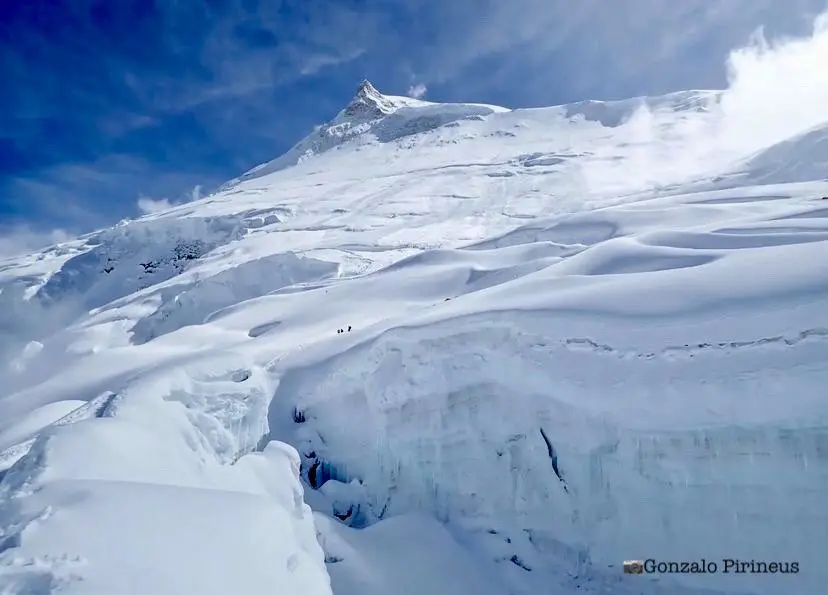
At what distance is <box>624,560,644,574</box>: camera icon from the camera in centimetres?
701

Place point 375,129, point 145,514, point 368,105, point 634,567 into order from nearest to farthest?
1. point 145,514
2. point 634,567
3. point 375,129
4. point 368,105

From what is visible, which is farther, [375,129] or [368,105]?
[368,105]

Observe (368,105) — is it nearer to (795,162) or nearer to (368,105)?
(368,105)

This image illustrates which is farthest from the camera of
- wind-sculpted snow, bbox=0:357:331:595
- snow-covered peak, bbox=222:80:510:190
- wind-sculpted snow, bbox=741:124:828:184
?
snow-covered peak, bbox=222:80:510:190

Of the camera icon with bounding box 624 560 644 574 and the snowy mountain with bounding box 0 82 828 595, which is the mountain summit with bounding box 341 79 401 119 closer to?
the snowy mountain with bounding box 0 82 828 595

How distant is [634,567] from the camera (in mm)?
7059

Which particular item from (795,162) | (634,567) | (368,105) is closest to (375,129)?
(368,105)

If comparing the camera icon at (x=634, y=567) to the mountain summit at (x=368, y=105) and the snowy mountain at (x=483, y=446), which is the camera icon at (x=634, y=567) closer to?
the snowy mountain at (x=483, y=446)

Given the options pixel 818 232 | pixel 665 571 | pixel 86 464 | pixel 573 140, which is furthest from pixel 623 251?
pixel 573 140

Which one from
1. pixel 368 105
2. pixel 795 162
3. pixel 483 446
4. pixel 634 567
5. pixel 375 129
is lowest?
pixel 634 567

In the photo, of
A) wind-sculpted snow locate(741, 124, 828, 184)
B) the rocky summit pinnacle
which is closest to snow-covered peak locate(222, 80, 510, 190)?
the rocky summit pinnacle

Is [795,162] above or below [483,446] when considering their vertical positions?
Answer: above

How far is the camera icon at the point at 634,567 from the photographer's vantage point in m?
7.01

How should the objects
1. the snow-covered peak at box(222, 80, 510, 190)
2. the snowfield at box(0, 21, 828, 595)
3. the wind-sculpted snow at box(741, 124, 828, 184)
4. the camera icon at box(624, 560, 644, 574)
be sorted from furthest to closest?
the snow-covered peak at box(222, 80, 510, 190)
the wind-sculpted snow at box(741, 124, 828, 184)
the camera icon at box(624, 560, 644, 574)
the snowfield at box(0, 21, 828, 595)
